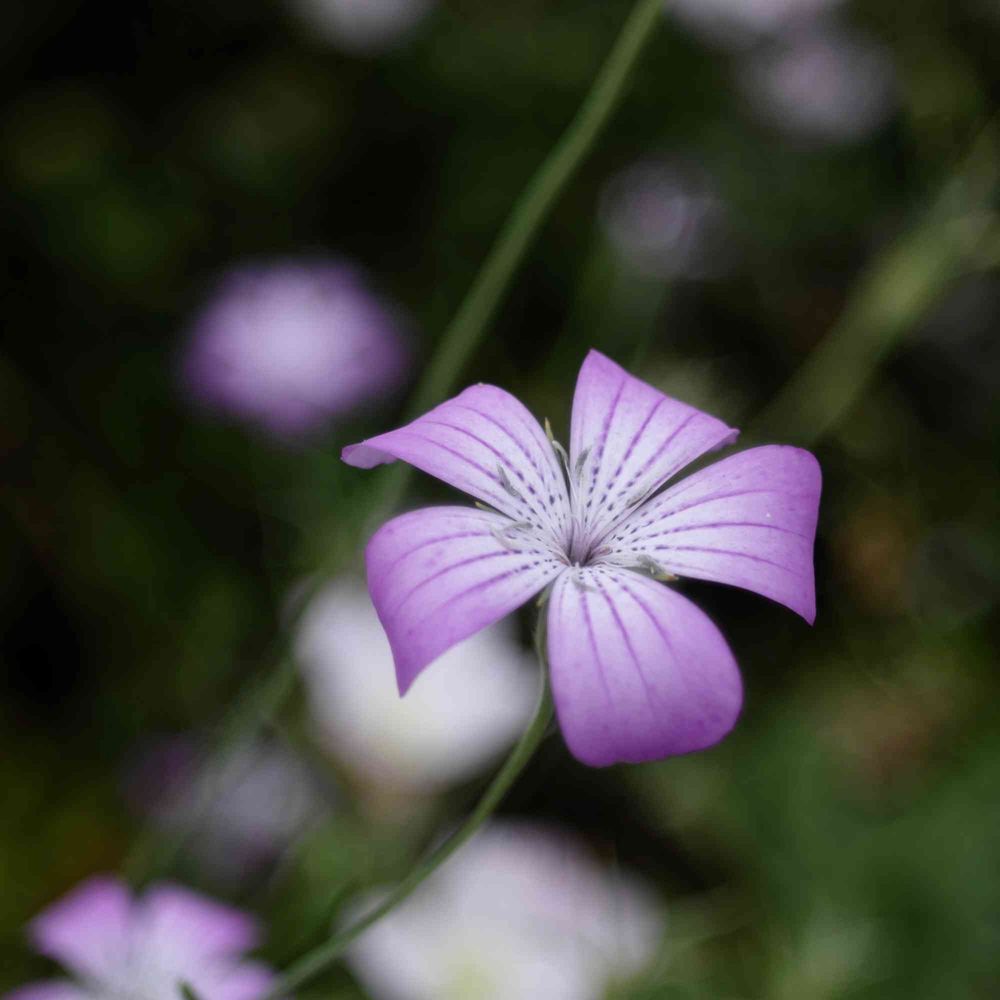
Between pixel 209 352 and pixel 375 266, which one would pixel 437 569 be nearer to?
pixel 209 352

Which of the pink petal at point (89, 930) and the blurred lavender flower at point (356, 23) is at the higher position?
the blurred lavender flower at point (356, 23)

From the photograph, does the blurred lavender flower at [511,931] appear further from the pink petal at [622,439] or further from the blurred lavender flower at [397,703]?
the pink petal at [622,439]

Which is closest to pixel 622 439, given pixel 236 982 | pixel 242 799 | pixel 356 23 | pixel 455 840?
pixel 455 840

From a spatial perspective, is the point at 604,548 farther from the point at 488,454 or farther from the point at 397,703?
the point at 397,703

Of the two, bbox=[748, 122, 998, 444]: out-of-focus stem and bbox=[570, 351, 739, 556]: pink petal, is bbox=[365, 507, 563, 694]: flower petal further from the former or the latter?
bbox=[748, 122, 998, 444]: out-of-focus stem

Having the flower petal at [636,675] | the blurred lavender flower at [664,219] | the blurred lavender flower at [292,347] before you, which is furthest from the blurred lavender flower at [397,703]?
the flower petal at [636,675]
